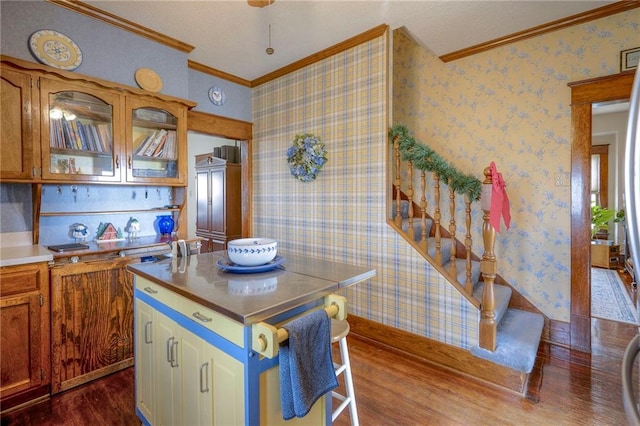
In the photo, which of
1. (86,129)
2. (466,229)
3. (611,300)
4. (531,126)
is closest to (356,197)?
(466,229)

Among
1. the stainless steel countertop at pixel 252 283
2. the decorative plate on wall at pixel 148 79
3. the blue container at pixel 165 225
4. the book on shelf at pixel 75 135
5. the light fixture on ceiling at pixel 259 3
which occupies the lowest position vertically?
the stainless steel countertop at pixel 252 283

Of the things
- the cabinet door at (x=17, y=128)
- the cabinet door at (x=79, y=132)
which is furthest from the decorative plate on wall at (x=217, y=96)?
the cabinet door at (x=17, y=128)

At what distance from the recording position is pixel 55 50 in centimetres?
222

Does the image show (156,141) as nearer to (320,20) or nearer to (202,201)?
(320,20)

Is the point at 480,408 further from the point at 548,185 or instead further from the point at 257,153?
the point at 257,153

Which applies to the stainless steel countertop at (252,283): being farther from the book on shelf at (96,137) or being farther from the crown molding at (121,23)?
the crown molding at (121,23)

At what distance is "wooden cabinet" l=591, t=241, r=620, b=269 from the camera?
17.8ft

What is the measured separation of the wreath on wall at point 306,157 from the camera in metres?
3.12

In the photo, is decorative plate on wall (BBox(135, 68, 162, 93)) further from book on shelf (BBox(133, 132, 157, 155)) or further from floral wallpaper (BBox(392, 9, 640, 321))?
floral wallpaper (BBox(392, 9, 640, 321))

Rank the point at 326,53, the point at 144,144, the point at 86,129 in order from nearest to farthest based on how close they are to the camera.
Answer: the point at 86,129 < the point at 144,144 < the point at 326,53

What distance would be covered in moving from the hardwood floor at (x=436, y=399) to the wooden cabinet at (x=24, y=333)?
0.14 metres

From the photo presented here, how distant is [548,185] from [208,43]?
3.41 meters

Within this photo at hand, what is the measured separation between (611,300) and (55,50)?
20.3ft

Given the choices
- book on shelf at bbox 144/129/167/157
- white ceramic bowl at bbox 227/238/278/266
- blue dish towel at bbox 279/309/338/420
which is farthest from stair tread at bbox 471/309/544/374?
book on shelf at bbox 144/129/167/157
